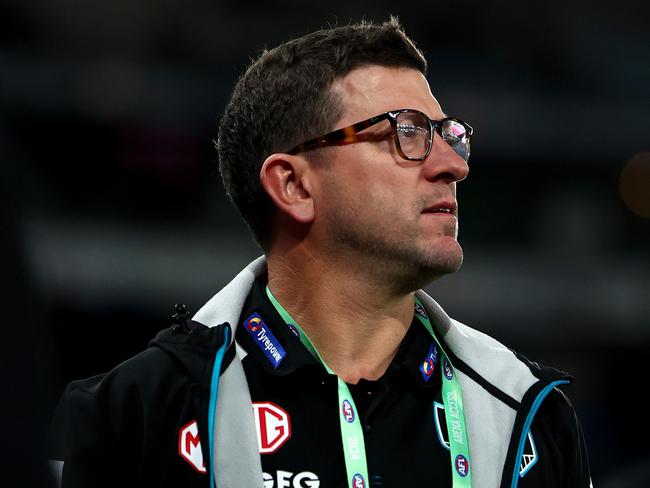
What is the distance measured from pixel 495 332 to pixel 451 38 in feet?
9.92

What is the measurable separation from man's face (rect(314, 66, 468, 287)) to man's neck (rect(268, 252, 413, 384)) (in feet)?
0.25

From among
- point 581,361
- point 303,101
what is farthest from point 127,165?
point 303,101

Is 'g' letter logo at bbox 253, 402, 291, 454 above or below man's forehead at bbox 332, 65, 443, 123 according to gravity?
below

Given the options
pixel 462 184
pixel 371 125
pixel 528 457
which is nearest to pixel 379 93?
pixel 371 125

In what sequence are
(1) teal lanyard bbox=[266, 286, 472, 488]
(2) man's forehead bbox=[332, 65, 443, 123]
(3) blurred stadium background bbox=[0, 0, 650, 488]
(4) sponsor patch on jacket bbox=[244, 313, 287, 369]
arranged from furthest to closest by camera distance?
(3) blurred stadium background bbox=[0, 0, 650, 488] → (2) man's forehead bbox=[332, 65, 443, 123] → (4) sponsor patch on jacket bbox=[244, 313, 287, 369] → (1) teal lanyard bbox=[266, 286, 472, 488]

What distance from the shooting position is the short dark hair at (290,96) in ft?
8.77

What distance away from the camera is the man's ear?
266 centimetres

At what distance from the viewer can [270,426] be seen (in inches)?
89.3

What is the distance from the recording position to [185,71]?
8805 mm

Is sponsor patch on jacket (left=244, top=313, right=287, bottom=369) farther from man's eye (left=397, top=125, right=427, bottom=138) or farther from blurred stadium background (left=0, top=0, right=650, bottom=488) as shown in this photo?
blurred stadium background (left=0, top=0, right=650, bottom=488)

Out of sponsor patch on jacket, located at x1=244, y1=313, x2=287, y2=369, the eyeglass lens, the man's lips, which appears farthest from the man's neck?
the eyeglass lens

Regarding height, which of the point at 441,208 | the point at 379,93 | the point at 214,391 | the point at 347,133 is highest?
the point at 379,93

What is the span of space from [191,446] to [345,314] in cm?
60

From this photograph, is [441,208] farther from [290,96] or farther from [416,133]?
[290,96]
